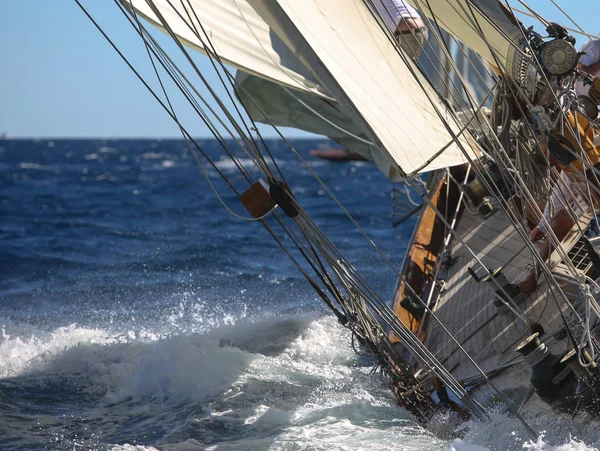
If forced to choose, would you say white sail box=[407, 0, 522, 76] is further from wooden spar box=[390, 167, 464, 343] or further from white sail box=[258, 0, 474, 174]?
wooden spar box=[390, 167, 464, 343]

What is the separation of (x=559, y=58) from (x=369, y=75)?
1.19m

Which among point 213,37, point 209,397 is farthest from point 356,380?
point 213,37

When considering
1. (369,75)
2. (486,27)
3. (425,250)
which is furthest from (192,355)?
(486,27)

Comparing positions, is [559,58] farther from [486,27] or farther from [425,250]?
[425,250]

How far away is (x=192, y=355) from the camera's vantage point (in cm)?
725

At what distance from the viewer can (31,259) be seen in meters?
12.5

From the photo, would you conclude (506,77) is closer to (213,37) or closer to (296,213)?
(296,213)

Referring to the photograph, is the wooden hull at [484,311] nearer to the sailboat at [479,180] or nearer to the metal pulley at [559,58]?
the sailboat at [479,180]

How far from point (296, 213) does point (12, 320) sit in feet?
16.7

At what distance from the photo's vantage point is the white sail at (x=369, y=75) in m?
4.71

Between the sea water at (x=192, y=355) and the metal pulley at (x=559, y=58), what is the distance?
1920mm

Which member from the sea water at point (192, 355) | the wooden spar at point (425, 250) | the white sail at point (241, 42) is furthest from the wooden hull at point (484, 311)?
the white sail at point (241, 42)

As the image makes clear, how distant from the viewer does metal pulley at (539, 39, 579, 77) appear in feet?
15.8

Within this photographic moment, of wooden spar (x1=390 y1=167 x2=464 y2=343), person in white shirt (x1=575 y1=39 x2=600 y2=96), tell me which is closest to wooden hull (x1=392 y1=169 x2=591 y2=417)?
wooden spar (x1=390 y1=167 x2=464 y2=343)
